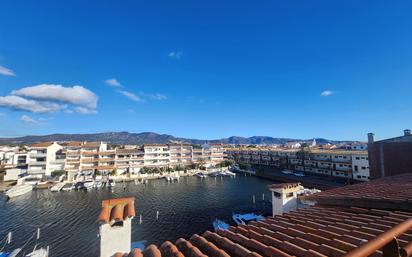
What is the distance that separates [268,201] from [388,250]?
34.3 metres

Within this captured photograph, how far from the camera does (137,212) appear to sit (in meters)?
29.1

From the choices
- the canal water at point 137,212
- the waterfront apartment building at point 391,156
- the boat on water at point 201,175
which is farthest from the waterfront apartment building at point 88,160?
the waterfront apartment building at point 391,156

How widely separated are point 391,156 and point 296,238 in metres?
Result: 27.1

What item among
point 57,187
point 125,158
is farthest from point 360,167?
point 57,187

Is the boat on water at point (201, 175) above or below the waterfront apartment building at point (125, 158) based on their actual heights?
below

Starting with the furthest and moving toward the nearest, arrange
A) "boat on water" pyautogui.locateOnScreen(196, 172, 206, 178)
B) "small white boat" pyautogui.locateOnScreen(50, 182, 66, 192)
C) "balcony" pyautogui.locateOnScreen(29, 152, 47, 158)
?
"boat on water" pyautogui.locateOnScreen(196, 172, 206, 178)
"balcony" pyautogui.locateOnScreen(29, 152, 47, 158)
"small white boat" pyautogui.locateOnScreen(50, 182, 66, 192)

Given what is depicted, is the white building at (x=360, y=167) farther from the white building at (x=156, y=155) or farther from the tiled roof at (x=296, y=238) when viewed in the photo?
the white building at (x=156, y=155)

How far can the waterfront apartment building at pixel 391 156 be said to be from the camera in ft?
69.9

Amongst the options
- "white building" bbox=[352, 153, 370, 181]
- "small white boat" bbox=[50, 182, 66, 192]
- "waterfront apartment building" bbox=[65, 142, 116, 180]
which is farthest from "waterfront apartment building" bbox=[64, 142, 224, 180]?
"white building" bbox=[352, 153, 370, 181]

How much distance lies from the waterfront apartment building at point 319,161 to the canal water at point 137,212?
57.7 feet

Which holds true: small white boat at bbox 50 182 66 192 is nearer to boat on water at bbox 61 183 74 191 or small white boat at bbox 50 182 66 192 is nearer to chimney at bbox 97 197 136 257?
boat on water at bbox 61 183 74 191

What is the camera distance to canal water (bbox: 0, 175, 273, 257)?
21547 millimetres

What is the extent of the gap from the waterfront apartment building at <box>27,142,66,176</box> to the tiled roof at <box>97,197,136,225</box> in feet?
173

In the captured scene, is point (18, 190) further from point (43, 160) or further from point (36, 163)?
point (43, 160)
